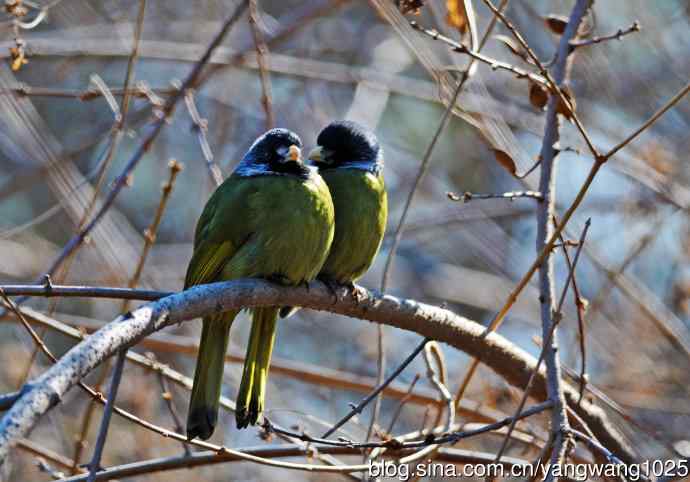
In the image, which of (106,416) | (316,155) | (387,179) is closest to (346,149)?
(316,155)

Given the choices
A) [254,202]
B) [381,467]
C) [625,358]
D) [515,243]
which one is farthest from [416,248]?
[381,467]

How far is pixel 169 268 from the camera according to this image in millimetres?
8078

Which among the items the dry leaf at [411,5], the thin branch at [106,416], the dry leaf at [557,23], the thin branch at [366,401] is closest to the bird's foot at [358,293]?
the thin branch at [366,401]

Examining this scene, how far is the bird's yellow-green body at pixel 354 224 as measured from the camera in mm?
4559

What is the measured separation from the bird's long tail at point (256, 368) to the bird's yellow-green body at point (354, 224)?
38 cm

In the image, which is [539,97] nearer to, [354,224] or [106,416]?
[354,224]

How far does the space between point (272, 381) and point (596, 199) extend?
296 cm

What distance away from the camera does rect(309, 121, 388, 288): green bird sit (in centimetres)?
456

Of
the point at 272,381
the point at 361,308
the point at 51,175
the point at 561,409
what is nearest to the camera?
the point at 561,409

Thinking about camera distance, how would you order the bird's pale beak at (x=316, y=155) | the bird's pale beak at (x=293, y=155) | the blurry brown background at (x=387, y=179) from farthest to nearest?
1. the blurry brown background at (x=387, y=179)
2. the bird's pale beak at (x=316, y=155)
3. the bird's pale beak at (x=293, y=155)

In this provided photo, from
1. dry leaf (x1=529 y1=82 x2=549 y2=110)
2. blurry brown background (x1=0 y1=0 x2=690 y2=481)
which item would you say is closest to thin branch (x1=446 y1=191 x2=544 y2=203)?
dry leaf (x1=529 y1=82 x2=549 y2=110)

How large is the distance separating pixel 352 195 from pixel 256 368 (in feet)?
3.22

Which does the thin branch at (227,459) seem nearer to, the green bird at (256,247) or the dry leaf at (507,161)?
the green bird at (256,247)

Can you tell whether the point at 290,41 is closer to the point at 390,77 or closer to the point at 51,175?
the point at 390,77
